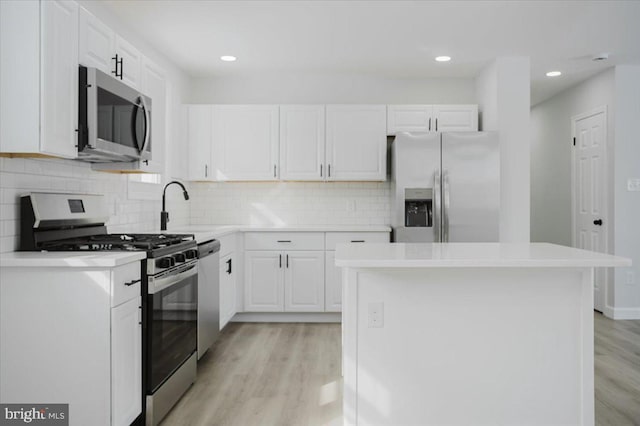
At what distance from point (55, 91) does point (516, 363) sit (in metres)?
2.52

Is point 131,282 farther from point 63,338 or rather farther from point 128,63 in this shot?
point 128,63

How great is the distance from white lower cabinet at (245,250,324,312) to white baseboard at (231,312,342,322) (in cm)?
14

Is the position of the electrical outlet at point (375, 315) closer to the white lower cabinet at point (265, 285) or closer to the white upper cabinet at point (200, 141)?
the white lower cabinet at point (265, 285)

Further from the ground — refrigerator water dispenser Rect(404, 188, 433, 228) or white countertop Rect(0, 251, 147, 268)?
refrigerator water dispenser Rect(404, 188, 433, 228)

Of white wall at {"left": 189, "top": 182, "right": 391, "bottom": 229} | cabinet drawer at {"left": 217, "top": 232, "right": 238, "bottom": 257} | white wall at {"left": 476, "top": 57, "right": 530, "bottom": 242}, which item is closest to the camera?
cabinet drawer at {"left": 217, "top": 232, "right": 238, "bottom": 257}

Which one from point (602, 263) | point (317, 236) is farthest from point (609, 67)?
point (602, 263)

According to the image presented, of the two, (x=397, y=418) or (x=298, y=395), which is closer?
(x=397, y=418)

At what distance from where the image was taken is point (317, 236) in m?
4.65

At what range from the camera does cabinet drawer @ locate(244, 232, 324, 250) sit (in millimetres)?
4648

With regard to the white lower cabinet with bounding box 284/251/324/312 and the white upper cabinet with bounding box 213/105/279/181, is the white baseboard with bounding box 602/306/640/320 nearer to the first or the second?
the white lower cabinet with bounding box 284/251/324/312

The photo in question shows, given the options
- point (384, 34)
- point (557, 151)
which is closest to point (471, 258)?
point (384, 34)

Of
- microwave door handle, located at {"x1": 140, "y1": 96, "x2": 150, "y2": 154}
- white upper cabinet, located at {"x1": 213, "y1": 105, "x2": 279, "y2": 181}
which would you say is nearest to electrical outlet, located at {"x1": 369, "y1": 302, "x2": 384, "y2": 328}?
microwave door handle, located at {"x1": 140, "y1": 96, "x2": 150, "y2": 154}

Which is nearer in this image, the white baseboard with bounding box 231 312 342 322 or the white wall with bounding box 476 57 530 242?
the white wall with bounding box 476 57 530 242

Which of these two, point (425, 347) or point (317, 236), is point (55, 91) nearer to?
point (425, 347)
